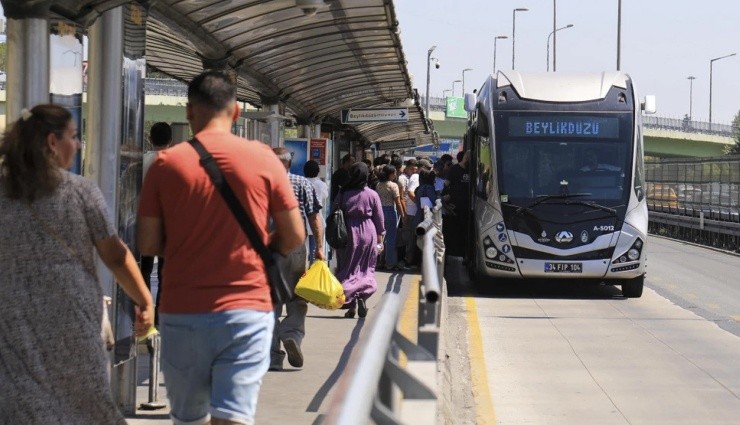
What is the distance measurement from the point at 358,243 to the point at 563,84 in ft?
21.5

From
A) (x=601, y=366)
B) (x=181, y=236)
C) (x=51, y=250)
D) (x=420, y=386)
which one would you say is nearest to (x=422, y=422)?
(x=420, y=386)

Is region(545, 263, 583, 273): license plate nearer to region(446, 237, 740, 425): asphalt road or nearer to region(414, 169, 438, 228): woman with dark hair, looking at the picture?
region(446, 237, 740, 425): asphalt road

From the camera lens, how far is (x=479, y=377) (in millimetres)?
11422

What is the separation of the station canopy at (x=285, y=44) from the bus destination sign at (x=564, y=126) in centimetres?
183

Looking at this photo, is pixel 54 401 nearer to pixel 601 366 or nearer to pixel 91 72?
pixel 91 72

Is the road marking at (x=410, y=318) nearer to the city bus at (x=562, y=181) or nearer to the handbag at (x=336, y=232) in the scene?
the handbag at (x=336, y=232)

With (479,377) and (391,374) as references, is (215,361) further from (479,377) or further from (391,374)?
(479,377)

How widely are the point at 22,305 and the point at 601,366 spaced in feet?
26.6

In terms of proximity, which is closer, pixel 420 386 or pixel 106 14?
pixel 420 386

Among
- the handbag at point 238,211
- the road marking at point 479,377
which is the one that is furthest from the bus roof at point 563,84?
the handbag at point 238,211

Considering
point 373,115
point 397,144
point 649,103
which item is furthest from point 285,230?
point 397,144

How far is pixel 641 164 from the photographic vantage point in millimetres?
19141

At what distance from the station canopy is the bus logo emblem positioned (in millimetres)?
3072

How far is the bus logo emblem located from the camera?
1850 cm
